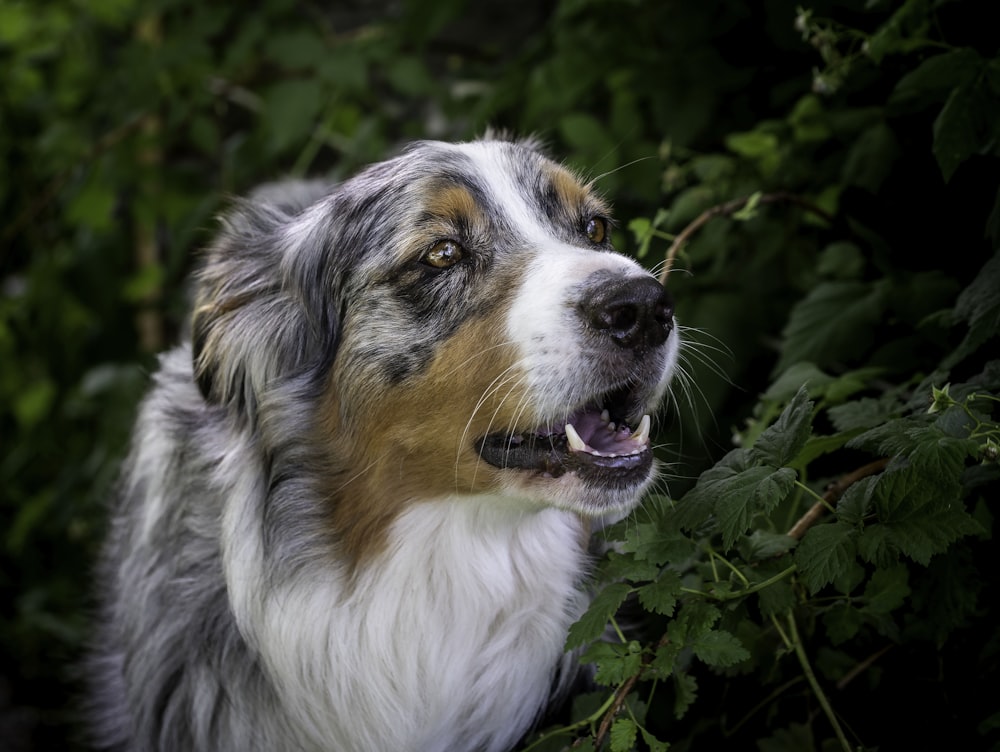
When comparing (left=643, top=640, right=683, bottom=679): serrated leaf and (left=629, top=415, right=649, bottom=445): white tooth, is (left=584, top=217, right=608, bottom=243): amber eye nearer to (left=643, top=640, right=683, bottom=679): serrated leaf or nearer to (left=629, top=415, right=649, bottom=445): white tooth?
(left=629, top=415, right=649, bottom=445): white tooth

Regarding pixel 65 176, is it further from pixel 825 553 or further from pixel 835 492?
pixel 825 553

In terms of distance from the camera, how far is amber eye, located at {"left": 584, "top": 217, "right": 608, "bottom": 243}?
2.82 meters

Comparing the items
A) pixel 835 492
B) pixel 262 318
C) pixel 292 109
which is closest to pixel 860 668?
pixel 835 492

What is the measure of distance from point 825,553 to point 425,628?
39.5 inches

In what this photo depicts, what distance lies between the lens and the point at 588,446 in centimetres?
236

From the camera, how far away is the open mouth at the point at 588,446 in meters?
2.30

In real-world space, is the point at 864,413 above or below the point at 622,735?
above

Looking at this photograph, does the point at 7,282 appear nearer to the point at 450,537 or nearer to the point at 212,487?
the point at 212,487

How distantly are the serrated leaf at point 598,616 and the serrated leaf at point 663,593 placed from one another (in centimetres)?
5

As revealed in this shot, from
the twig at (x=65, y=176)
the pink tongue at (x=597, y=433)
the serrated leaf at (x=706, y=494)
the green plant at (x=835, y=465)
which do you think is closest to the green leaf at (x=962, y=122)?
the green plant at (x=835, y=465)

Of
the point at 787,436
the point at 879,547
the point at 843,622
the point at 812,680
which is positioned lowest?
the point at 812,680

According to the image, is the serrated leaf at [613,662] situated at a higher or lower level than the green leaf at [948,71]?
lower

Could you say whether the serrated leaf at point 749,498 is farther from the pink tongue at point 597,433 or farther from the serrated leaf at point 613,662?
the pink tongue at point 597,433

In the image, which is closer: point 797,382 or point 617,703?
point 617,703
